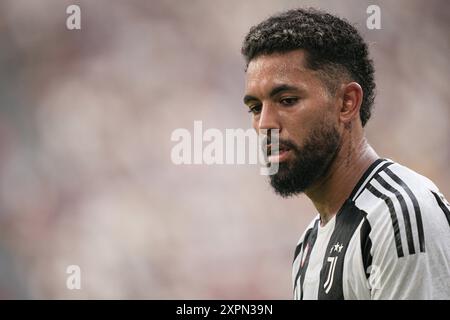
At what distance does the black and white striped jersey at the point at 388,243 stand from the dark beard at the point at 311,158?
0.14m

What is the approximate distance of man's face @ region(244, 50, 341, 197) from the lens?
2.05m

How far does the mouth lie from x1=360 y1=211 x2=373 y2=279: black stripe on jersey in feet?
1.19

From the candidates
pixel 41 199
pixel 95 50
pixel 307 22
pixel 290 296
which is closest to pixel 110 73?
pixel 95 50

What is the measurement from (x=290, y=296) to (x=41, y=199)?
101 inches

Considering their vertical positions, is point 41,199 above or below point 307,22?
below

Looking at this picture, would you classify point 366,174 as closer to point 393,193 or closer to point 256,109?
point 393,193

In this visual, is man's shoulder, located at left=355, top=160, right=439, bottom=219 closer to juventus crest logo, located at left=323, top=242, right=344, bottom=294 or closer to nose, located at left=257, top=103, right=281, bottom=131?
juventus crest logo, located at left=323, top=242, right=344, bottom=294

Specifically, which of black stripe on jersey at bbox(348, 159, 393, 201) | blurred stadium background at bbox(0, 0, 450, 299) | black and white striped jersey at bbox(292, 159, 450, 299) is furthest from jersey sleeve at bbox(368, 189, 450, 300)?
blurred stadium background at bbox(0, 0, 450, 299)
